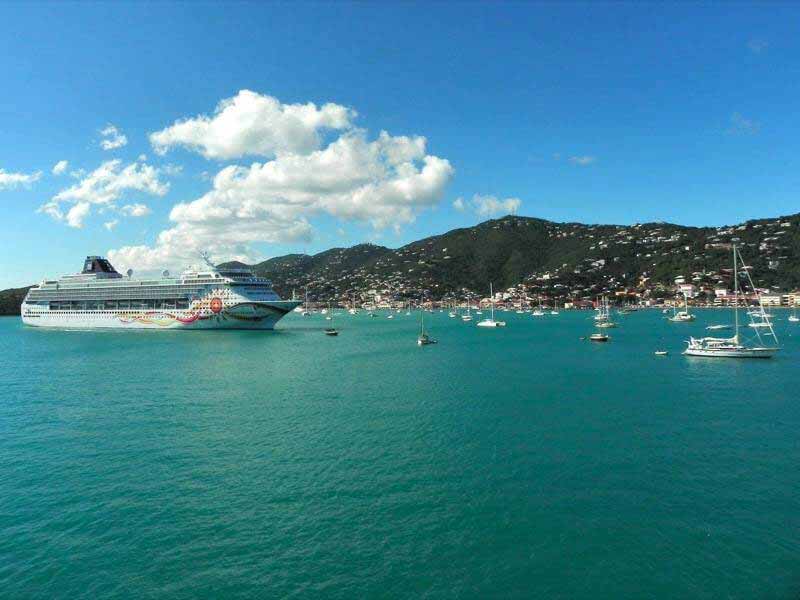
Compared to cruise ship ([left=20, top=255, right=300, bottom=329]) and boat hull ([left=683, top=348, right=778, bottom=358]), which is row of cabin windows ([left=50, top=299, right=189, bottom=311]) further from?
boat hull ([left=683, top=348, right=778, bottom=358])

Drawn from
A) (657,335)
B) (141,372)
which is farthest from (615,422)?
(657,335)

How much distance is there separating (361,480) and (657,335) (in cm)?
8011

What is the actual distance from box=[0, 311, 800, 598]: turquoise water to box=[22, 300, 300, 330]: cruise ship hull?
5302 centimetres

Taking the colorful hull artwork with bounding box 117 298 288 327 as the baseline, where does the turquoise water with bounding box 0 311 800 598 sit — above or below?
below

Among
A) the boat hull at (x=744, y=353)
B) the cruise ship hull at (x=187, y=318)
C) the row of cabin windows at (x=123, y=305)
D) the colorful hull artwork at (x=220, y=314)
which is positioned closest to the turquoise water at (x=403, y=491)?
the boat hull at (x=744, y=353)

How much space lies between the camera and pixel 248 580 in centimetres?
1231

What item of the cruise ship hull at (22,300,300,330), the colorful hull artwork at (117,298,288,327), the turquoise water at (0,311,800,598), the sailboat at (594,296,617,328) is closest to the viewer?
the turquoise water at (0,311,800,598)

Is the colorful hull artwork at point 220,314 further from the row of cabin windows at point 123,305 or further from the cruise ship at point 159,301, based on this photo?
the row of cabin windows at point 123,305

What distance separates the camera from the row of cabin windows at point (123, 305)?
98312 mm

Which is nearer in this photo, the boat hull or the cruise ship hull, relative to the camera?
the boat hull

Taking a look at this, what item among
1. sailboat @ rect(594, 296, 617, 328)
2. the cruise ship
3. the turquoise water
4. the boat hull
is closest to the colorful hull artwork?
the cruise ship

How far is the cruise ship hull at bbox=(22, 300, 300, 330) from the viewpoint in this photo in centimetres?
9181

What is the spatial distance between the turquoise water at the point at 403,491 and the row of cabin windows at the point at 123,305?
61.8 metres

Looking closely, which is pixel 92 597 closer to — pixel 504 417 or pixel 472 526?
pixel 472 526
